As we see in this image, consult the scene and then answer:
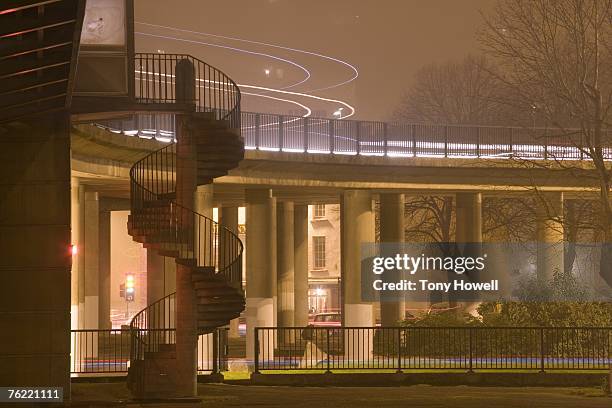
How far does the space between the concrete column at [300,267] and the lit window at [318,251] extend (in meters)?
31.4

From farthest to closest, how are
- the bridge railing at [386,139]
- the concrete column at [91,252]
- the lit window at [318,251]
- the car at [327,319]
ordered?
the lit window at [318,251] → the car at [327,319] → the concrete column at [91,252] → the bridge railing at [386,139]

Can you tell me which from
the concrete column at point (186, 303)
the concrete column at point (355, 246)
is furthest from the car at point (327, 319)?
the concrete column at point (186, 303)

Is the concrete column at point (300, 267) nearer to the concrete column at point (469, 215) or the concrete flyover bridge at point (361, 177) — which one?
the concrete flyover bridge at point (361, 177)

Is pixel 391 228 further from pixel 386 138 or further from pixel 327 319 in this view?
pixel 327 319

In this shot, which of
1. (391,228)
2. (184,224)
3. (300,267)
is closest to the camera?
(184,224)

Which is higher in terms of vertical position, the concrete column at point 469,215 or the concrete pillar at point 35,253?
the concrete column at point 469,215

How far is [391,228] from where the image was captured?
5122 cm

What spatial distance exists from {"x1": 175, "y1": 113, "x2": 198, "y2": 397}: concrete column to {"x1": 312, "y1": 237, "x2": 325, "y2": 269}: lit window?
219 feet

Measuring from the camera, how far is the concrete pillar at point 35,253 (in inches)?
828

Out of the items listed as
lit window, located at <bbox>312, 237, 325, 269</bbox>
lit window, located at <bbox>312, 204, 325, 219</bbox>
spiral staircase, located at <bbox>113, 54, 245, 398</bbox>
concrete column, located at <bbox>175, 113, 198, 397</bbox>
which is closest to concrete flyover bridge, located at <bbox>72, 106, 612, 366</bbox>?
spiral staircase, located at <bbox>113, 54, 245, 398</bbox>

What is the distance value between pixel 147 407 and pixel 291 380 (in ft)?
23.0

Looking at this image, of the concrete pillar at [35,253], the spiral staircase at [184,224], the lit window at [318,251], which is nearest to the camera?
the concrete pillar at [35,253]

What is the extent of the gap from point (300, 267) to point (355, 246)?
1176cm

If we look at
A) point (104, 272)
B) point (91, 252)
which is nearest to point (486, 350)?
point (91, 252)
